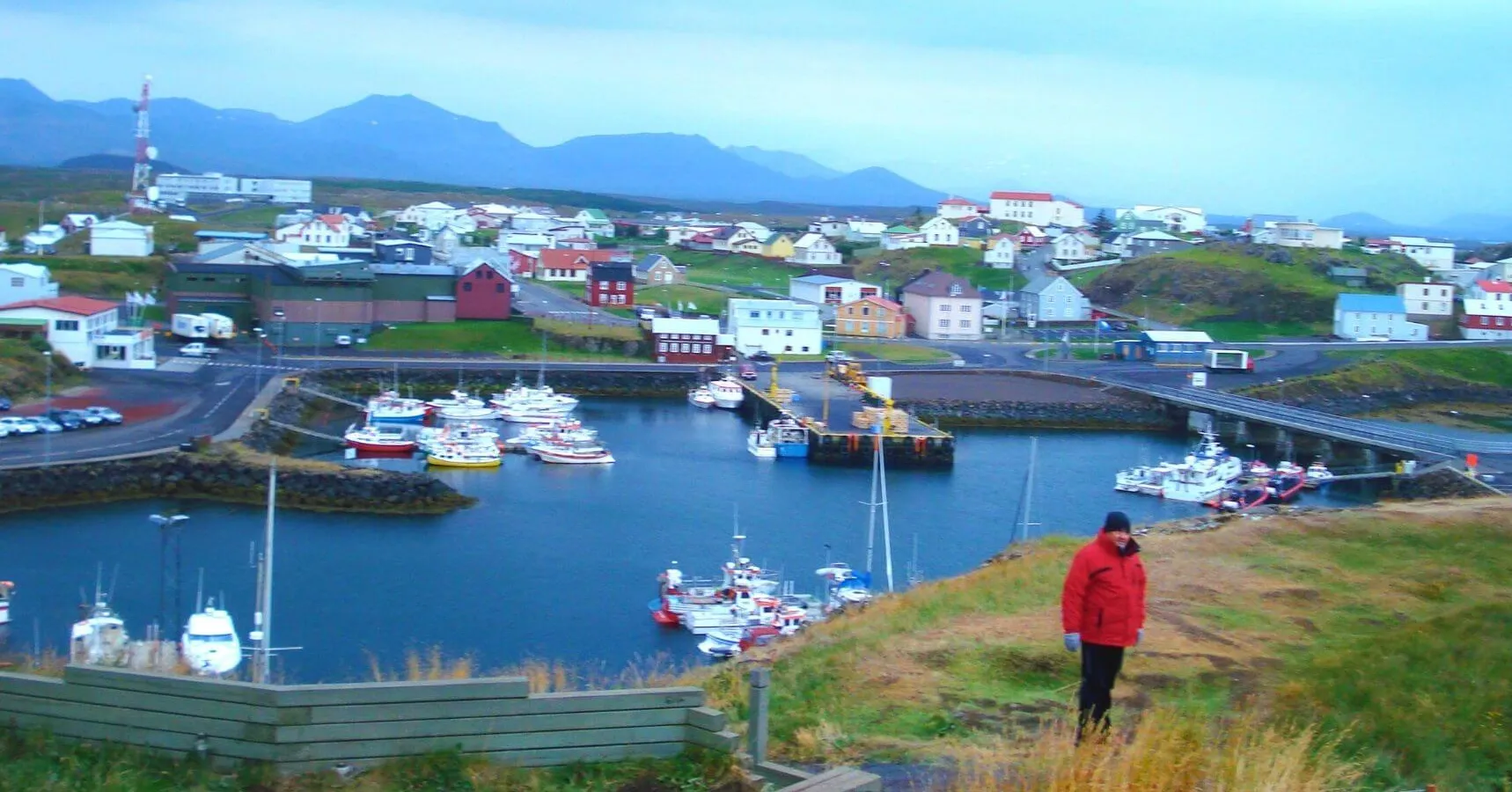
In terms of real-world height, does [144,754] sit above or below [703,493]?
above

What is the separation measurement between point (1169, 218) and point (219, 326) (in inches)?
1059

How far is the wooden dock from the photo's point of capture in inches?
462

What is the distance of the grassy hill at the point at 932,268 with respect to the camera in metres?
23.2

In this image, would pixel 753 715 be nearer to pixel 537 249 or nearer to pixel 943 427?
pixel 943 427

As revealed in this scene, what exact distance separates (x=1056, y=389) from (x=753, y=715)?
13.2 m

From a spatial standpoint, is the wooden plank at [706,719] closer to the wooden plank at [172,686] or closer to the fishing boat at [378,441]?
the wooden plank at [172,686]

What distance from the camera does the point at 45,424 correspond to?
9.69m

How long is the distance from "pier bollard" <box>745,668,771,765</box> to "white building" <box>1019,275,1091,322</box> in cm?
1825

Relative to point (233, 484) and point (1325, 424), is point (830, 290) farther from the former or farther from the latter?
point (233, 484)

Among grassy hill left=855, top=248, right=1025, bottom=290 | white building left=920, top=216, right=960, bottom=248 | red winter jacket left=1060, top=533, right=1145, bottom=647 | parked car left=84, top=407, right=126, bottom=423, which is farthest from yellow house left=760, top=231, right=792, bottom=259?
red winter jacket left=1060, top=533, right=1145, bottom=647

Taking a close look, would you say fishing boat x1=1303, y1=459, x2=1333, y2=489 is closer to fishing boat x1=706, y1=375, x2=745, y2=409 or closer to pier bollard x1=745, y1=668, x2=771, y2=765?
fishing boat x1=706, y1=375, x2=745, y2=409

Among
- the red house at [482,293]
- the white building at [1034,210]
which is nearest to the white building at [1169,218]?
the white building at [1034,210]

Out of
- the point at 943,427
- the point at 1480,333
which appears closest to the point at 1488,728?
the point at 943,427

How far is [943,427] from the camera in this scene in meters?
13.3
